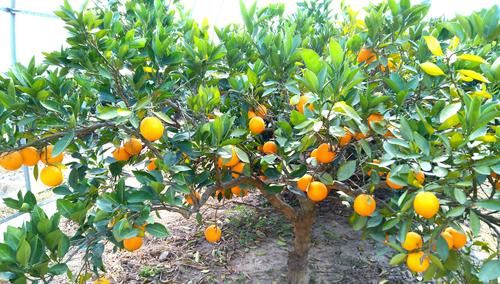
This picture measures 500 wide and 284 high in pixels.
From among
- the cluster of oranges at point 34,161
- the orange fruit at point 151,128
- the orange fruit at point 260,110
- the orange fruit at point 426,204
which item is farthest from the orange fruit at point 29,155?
the orange fruit at point 426,204

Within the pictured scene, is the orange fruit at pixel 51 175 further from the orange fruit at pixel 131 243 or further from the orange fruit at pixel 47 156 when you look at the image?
the orange fruit at pixel 131 243

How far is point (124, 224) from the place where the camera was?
106 centimetres

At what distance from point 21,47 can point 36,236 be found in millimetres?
2518

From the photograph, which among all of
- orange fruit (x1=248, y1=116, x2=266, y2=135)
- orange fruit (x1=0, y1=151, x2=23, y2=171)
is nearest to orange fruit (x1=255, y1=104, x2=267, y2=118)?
orange fruit (x1=248, y1=116, x2=266, y2=135)

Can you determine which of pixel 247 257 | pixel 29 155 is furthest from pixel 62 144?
pixel 247 257

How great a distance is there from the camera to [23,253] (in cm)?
95

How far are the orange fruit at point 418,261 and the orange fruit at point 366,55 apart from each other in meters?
0.87

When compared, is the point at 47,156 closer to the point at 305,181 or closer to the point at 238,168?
the point at 238,168

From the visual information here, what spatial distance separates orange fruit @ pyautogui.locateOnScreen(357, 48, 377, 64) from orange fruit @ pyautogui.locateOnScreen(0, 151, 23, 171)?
1359mm

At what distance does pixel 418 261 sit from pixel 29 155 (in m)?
1.24

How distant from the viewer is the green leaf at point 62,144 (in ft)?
3.52

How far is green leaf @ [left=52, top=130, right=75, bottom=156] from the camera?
107 cm

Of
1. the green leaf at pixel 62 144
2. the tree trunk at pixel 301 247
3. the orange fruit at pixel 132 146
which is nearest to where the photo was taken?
the green leaf at pixel 62 144

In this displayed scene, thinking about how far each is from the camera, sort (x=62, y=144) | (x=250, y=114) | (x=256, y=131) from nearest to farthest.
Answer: (x=62, y=144), (x=256, y=131), (x=250, y=114)
